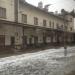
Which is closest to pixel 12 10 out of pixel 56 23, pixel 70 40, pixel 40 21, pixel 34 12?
pixel 34 12

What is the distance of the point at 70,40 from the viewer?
49031mm

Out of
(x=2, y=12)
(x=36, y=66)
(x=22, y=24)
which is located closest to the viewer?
(x=36, y=66)

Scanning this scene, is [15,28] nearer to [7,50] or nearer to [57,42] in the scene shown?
[7,50]

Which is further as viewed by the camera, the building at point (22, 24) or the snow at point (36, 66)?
the building at point (22, 24)

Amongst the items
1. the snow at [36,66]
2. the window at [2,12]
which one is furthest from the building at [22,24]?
the snow at [36,66]

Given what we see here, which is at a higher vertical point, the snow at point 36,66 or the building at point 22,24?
the building at point 22,24

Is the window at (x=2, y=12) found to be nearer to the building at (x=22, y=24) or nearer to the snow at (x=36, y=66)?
the building at (x=22, y=24)

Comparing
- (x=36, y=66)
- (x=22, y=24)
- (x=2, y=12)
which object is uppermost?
(x=2, y=12)

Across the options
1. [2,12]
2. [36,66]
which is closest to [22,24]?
[2,12]

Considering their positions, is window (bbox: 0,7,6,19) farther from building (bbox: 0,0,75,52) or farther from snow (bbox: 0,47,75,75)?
snow (bbox: 0,47,75,75)

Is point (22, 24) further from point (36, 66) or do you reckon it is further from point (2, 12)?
point (36, 66)

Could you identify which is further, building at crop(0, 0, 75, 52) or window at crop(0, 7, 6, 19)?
building at crop(0, 0, 75, 52)

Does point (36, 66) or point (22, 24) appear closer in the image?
point (36, 66)

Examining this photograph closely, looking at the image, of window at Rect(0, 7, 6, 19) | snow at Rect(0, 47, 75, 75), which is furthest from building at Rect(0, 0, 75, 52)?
snow at Rect(0, 47, 75, 75)
